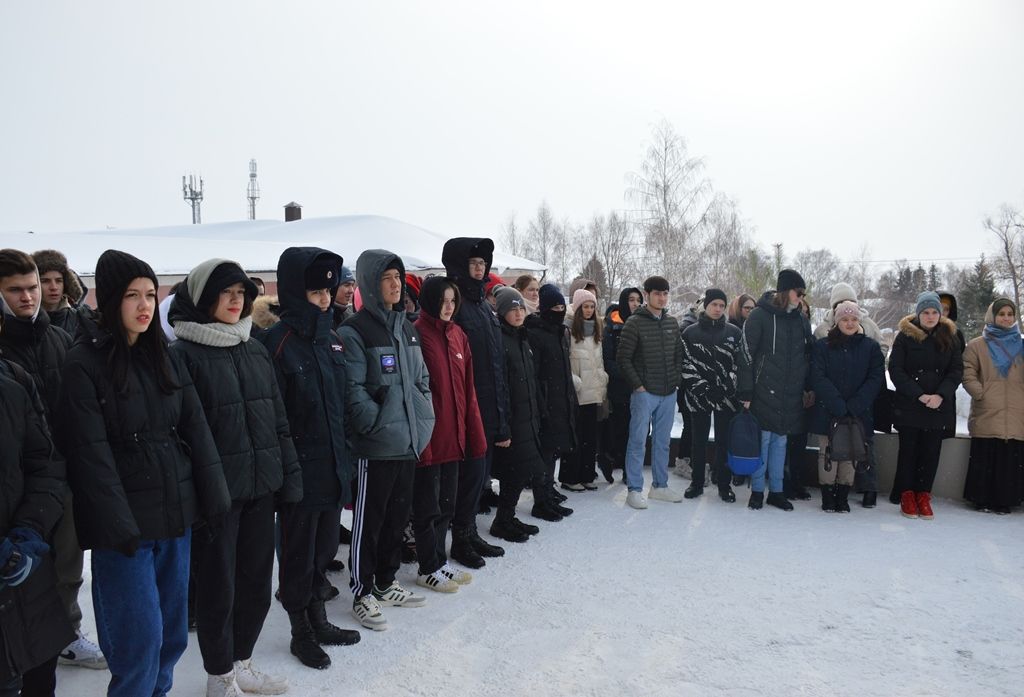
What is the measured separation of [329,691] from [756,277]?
33.2 m

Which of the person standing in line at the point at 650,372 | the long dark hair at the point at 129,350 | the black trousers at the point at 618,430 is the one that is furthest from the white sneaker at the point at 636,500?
the long dark hair at the point at 129,350

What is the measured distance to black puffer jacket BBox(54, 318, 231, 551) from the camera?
269 cm

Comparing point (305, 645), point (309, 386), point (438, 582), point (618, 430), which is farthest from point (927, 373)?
point (305, 645)

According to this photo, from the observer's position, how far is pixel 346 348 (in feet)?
13.5

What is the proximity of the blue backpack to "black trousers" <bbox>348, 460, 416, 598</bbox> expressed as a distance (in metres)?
3.35

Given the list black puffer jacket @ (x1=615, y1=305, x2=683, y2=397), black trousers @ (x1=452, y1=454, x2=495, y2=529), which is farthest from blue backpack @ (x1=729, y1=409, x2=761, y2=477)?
black trousers @ (x1=452, y1=454, x2=495, y2=529)

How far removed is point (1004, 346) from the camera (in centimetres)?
636

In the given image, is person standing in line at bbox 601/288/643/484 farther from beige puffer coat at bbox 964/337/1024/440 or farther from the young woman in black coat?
the young woman in black coat

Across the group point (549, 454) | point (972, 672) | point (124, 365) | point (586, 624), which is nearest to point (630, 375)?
point (549, 454)

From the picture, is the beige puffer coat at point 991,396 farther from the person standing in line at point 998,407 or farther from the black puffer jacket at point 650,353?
the black puffer jacket at point 650,353

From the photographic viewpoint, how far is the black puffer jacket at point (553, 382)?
618 centimetres

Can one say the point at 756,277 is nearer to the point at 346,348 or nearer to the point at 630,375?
the point at 630,375

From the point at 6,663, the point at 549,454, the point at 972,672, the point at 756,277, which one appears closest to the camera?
the point at 6,663

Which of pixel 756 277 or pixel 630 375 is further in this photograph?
pixel 756 277
